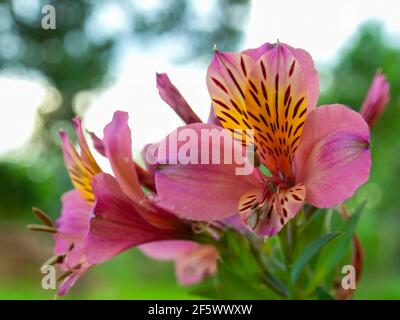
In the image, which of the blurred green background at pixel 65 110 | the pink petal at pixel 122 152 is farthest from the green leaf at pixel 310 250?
the blurred green background at pixel 65 110

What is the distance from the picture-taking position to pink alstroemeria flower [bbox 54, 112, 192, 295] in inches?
12.3

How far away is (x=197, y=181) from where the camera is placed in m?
0.29

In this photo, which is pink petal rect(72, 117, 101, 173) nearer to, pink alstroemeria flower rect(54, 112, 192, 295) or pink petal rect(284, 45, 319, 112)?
pink alstroemeria flower rect(54, 112, 192, 295)

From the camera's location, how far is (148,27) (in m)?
5.65

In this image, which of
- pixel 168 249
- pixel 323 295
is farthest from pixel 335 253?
pixel 168 249

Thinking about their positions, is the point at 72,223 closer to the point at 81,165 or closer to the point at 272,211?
the point at 81,165

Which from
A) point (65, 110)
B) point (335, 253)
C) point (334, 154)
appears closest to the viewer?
point (334, 154)

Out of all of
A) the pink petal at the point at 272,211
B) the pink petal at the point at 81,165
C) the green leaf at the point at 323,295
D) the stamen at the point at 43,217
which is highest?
the pink petal at the point at 81,165

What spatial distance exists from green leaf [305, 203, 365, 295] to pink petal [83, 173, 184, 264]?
0.38 feet

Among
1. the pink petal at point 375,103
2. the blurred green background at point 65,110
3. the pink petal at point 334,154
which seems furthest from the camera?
the blurred green background at point 65,110

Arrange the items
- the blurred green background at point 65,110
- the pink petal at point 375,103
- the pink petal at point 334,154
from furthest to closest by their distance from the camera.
Result: the blurred green background at point 65,110
the pink petal at point 375,103
the pink petal at point 334,154

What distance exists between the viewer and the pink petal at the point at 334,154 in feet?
0.87

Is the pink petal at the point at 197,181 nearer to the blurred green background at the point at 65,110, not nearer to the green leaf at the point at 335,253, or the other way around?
the green leaf at the point at 335,253

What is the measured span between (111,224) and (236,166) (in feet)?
0.26
